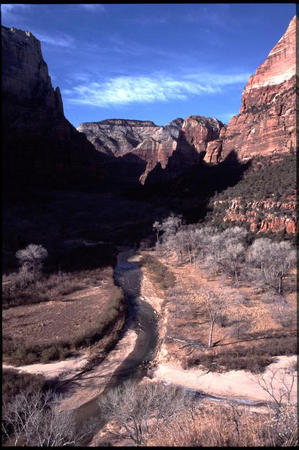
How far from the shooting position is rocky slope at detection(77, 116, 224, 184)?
8531 cm

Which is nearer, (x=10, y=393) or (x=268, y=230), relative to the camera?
(x=10, y=393)

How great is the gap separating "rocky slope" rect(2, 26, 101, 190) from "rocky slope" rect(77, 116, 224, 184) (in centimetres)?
2922

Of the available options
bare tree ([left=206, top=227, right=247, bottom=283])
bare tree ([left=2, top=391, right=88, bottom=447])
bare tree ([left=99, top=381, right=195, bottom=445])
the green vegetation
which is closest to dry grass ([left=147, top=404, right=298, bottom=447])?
bare tree ([left=99, top=381, right=195, bottom=445])

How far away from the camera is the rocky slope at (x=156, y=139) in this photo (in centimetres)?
8531

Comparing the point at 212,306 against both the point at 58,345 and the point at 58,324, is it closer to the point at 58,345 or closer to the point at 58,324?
the point at 58,345

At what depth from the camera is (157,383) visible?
10.8 meters

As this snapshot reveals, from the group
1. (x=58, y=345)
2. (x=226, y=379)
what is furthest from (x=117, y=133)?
(x=226, y=379)

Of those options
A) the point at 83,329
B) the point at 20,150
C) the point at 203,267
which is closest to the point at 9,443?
the point at 83,329

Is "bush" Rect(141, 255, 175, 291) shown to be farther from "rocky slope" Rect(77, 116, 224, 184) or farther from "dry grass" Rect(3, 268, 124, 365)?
"rocky slope" Rect(77, 116, 224, 184)

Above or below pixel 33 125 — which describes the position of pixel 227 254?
below

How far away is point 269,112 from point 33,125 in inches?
2115

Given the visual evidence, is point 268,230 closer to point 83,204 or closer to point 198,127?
point 83,204

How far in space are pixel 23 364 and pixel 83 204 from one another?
169 ft

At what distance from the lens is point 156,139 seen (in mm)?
139250
